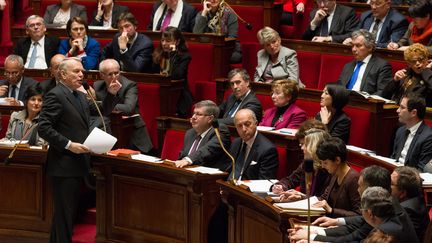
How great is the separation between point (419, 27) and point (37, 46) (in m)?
2.00

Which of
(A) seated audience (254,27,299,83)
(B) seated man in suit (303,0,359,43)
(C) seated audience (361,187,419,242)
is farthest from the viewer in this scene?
(B) seated man in suit (303,0,359,43)

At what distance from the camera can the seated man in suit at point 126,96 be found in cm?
414

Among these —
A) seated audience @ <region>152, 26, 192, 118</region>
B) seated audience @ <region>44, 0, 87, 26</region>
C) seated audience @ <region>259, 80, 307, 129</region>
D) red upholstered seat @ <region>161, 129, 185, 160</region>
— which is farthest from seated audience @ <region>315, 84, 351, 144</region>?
seated audience @ <region>44, 0, 87, 26</region>

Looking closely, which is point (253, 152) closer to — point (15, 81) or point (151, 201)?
point (151, 201)

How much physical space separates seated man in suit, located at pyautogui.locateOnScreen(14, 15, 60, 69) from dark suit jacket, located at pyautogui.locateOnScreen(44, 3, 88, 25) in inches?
13.4

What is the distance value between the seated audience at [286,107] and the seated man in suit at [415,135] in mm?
532

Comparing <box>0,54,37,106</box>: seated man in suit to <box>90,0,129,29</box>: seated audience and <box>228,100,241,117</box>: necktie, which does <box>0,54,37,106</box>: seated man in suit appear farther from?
<box>228,100,241,117</box>: necktie

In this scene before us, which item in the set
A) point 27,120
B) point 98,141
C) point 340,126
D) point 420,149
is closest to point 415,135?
point 420,149

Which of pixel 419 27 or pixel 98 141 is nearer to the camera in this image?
pixel 98 141

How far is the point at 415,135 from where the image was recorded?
3395 millimetres

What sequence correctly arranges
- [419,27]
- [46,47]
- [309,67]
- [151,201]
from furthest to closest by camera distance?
[46,47] < [309,67] < [419,27] < [151,201]

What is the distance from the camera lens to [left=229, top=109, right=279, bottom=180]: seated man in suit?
343 cm

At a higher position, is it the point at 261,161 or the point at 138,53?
the point at 138,53

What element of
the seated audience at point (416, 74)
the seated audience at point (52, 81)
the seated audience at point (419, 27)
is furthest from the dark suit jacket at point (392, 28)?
the seated audience at point (52, 81)
